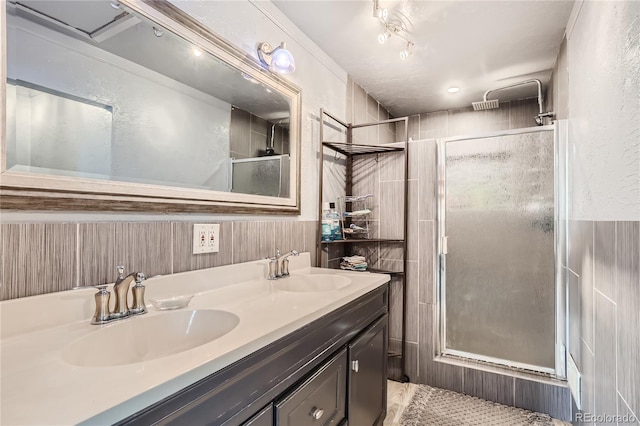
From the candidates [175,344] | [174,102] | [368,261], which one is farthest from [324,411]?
[368,261]

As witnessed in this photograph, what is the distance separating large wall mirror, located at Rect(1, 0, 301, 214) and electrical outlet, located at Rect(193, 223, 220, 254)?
0.07 meters

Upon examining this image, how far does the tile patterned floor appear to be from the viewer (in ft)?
5.85

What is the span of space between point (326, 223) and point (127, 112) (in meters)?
1.31

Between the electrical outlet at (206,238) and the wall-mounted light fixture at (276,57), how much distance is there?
0.88 m

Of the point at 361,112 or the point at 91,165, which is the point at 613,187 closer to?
the point at 91,165

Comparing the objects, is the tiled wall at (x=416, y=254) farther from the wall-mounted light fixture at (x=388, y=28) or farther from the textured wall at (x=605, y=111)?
the textured wall at (x=605, y=111)

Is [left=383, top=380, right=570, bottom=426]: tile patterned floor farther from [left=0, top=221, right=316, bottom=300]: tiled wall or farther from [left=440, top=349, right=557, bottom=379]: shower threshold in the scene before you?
[left=0, top=221, right=316, bottom=300]: tiled wall

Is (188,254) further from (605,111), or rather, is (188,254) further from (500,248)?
(500,248)

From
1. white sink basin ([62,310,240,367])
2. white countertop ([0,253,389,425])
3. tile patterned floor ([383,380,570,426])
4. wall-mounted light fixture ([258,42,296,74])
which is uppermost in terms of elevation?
wall-mounted light fixture ([258,42,296,74])

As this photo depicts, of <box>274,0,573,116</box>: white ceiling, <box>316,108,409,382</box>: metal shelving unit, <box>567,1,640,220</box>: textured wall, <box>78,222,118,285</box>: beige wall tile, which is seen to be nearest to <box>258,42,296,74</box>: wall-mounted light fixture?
<box>274,0,573,116</box>: white ceiling

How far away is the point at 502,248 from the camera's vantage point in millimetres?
2062

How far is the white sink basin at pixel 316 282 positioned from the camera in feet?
5.06

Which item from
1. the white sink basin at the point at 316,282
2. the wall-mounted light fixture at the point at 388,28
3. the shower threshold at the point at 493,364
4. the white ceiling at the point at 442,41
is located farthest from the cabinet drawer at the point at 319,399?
the white ceiling at the point at 442,41

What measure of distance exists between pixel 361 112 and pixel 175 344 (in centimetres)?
227
